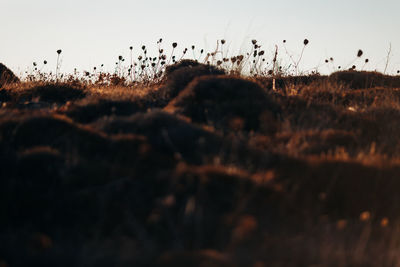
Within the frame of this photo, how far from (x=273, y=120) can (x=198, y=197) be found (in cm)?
277

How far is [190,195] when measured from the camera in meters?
3.53

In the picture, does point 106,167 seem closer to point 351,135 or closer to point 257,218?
point 257,218

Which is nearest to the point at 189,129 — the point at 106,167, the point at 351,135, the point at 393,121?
the point at 106,167

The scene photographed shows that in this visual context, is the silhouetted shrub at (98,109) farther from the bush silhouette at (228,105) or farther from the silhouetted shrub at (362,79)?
the silhouetted shrub at (362,79)

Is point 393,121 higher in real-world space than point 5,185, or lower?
higher

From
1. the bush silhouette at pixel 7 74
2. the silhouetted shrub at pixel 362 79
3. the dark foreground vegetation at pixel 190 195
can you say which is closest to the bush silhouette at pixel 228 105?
the dark foreground vegetation at pixel 190 195

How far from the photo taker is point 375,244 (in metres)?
3.32

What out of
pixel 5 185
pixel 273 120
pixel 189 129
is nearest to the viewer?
pixel 5 185

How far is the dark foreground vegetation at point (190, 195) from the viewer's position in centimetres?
297

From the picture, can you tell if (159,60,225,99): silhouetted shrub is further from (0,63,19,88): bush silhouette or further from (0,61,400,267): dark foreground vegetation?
(0,63,19,88): bush silhouette

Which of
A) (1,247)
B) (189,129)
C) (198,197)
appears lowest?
(1,247)

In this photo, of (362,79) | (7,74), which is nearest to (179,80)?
(362,79)

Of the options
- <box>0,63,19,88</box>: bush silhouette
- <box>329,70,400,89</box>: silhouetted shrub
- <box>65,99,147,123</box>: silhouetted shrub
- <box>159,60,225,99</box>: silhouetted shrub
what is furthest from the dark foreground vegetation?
<box>0,63,19,88</box>: bush silhouette

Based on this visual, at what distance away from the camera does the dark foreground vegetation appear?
9.75 ft
